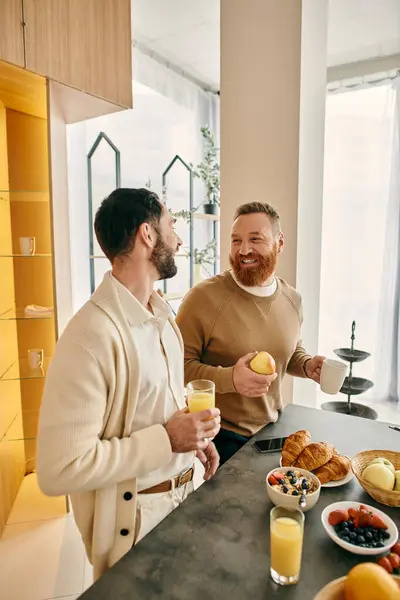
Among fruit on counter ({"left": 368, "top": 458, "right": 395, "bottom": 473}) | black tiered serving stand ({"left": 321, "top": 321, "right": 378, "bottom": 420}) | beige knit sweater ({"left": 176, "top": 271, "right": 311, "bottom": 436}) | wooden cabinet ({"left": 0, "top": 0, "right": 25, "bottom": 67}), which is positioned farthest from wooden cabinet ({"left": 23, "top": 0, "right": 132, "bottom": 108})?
black tiered serving stand ({"left": 321, "top": 321, "right": 378, "bottom": 420})

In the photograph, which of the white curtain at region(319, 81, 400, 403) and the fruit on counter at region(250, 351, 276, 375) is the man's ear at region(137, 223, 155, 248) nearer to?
the fruit on counter at region(250, 351, 276, 375)

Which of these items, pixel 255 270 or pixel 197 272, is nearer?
pixel 255 270

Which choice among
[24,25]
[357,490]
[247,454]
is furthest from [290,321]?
[24,25]

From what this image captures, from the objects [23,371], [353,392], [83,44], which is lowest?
[353,392]

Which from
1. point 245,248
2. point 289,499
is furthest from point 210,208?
point 289,499

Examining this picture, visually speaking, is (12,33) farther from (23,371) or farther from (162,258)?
(23,371)

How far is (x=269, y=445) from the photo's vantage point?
1.47 meters

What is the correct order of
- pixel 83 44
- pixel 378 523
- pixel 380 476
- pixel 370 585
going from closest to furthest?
pixel 370 585 < pixel 378 523 < pixel 380 476 < pixel 83 44

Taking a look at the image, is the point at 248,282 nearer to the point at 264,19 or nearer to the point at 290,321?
the point at 290,321

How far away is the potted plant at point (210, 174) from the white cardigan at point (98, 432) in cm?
297

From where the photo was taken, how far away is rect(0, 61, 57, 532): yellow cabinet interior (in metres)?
2.42

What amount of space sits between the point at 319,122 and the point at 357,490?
235 cm

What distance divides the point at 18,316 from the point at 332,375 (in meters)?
1.89

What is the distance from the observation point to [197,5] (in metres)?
2.85
